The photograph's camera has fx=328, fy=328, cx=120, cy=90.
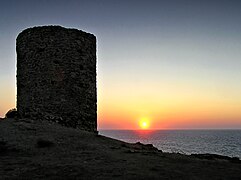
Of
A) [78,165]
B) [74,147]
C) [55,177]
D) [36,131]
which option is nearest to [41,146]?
[74,147]

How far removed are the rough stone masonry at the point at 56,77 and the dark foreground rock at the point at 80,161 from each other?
9.08 feet

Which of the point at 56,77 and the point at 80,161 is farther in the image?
the point at 56,77

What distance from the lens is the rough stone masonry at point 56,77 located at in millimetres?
16062

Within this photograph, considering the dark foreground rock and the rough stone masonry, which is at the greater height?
the rough stone masonry

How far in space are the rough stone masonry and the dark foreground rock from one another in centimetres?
277

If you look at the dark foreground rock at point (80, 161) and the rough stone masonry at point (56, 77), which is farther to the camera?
the rough stone masonry at point (56, 77)

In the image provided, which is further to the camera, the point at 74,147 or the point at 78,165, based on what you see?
the point at 74,147

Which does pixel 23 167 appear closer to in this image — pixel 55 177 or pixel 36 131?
pixel 55 177

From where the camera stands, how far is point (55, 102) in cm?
1597

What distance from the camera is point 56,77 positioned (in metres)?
16.2

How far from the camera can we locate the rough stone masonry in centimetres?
1606

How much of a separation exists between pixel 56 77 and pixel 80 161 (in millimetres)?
7842

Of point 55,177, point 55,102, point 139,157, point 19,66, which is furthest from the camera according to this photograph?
point 19,66

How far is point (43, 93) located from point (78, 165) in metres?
8.21
